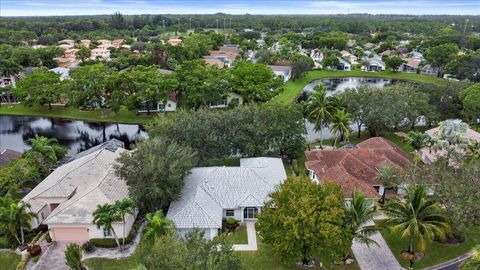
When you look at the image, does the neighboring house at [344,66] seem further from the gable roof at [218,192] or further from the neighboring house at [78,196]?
the neighboring house at [78,196]

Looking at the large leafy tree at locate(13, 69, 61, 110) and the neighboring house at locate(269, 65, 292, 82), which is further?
the neighboring house at locate(269, 65, 292, 82)

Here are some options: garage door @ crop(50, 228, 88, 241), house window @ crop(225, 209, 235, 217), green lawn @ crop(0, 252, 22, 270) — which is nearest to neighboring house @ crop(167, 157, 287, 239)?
house window @ crop(225, 209, 235, 217)

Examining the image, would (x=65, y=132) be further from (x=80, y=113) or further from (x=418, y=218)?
(x=418, y=218)

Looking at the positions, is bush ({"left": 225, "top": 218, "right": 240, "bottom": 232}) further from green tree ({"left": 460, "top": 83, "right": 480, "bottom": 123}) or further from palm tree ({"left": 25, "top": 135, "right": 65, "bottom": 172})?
green tree ({"left": 460, "top": 83, "right": 480, "bottom": 123})

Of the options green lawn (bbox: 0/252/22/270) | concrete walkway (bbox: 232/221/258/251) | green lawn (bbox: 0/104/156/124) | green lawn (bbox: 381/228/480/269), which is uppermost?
green lawn (bbox: 381/228/480/269)

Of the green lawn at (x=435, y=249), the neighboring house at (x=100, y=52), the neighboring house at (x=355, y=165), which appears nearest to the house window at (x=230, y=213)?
the neighboring house at (x=355, y=165)
